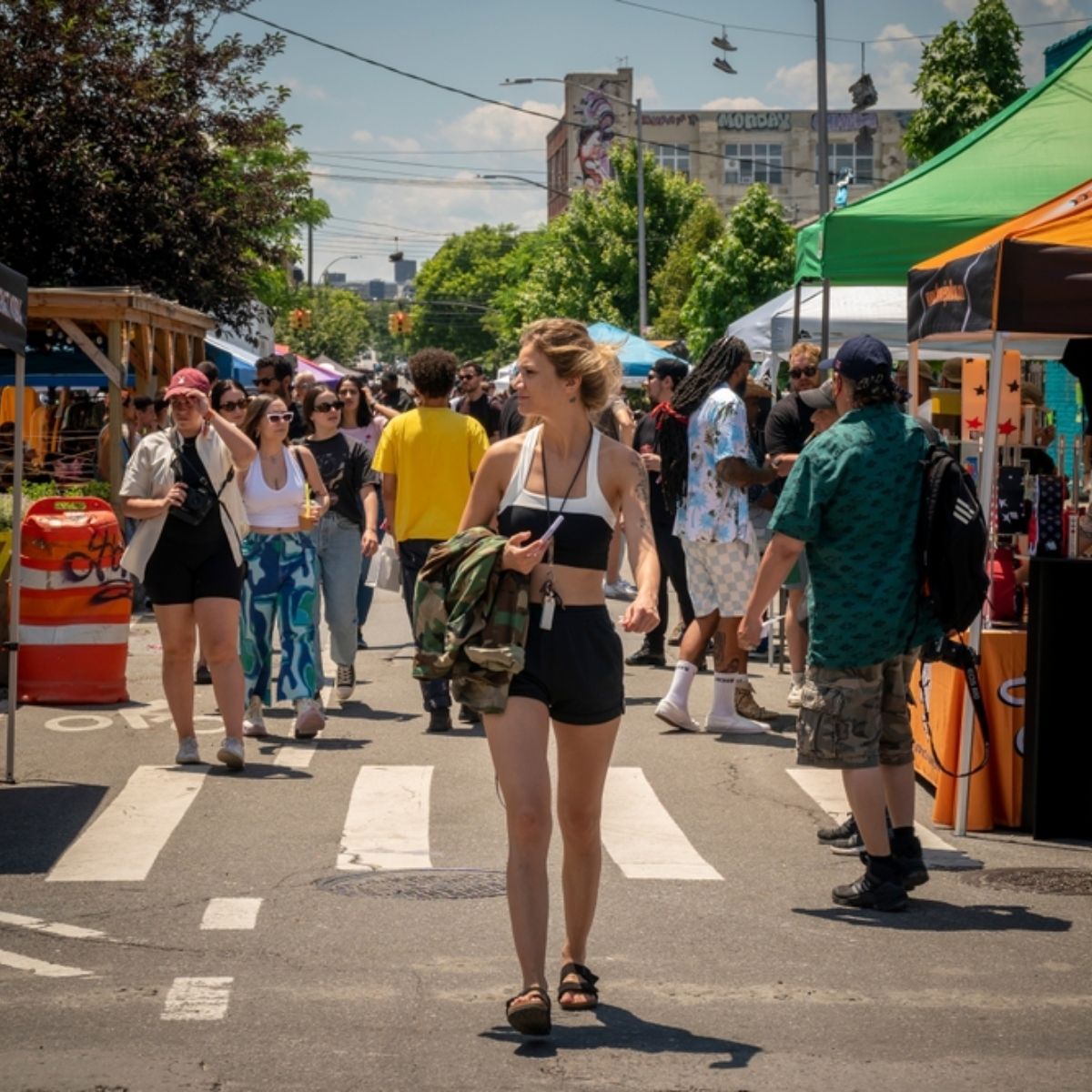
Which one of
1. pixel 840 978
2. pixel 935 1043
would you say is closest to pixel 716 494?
pixel 840 978

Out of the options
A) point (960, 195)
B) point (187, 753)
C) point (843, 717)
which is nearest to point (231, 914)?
point (843, 717)

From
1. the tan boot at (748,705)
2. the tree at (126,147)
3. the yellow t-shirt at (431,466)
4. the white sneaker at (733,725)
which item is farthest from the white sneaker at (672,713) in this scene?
the tree at (126,147)

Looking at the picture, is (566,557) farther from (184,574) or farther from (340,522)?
(340,522)

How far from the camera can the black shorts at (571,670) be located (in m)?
5.50

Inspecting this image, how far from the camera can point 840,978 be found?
20.0 ft

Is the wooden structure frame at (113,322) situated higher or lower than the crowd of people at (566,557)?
higher

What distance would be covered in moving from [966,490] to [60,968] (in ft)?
11.5

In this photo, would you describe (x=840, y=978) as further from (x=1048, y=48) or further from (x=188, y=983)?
(x=1048, y=48)

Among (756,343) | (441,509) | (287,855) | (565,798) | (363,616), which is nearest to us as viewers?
(565,798)

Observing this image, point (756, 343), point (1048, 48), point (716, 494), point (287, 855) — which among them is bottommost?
point (287, 855)

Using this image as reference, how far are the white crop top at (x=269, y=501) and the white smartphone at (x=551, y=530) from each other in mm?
5283

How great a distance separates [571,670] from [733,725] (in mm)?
5806

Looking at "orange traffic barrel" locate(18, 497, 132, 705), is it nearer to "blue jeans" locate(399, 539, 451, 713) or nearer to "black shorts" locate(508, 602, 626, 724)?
"blue jeans" locate(399, 539, 451, 713)

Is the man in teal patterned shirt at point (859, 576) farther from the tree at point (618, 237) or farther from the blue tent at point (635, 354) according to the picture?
the tree at point (618, 237)
